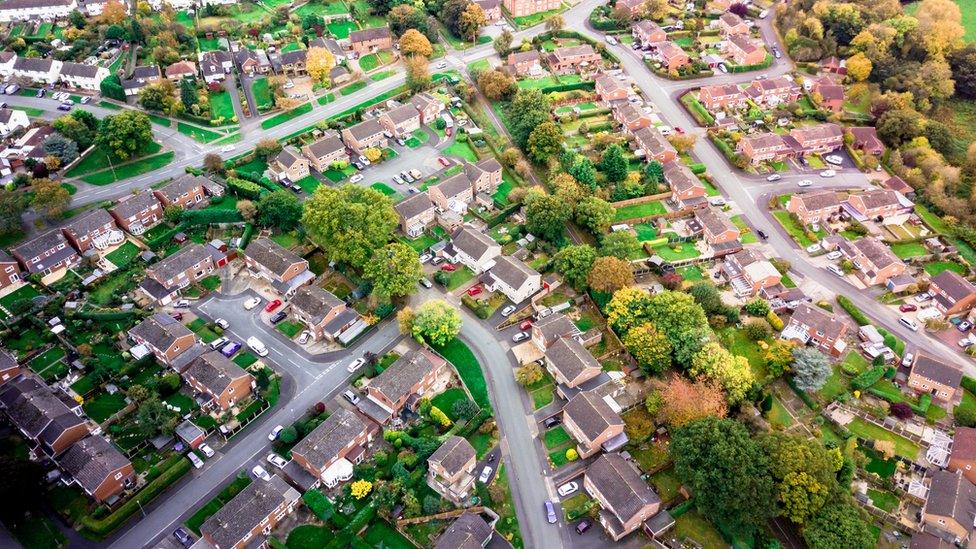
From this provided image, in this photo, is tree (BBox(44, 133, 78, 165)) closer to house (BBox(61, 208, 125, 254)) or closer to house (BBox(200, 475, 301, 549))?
house (BBox(61, 208, 125, 254))

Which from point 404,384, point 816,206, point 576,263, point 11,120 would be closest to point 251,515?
point 404,384

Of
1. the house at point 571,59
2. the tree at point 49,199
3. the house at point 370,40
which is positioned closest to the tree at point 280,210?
the tree at point 49,199

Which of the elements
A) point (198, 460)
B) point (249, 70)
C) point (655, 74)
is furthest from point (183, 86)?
point (655, 74)

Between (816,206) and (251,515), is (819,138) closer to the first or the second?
(816,206)

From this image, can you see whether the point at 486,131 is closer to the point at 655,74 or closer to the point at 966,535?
the point at 655,74

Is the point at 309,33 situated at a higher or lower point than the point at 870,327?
higher

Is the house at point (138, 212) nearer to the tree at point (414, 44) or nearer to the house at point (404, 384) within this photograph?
the house at point (404, 384)
